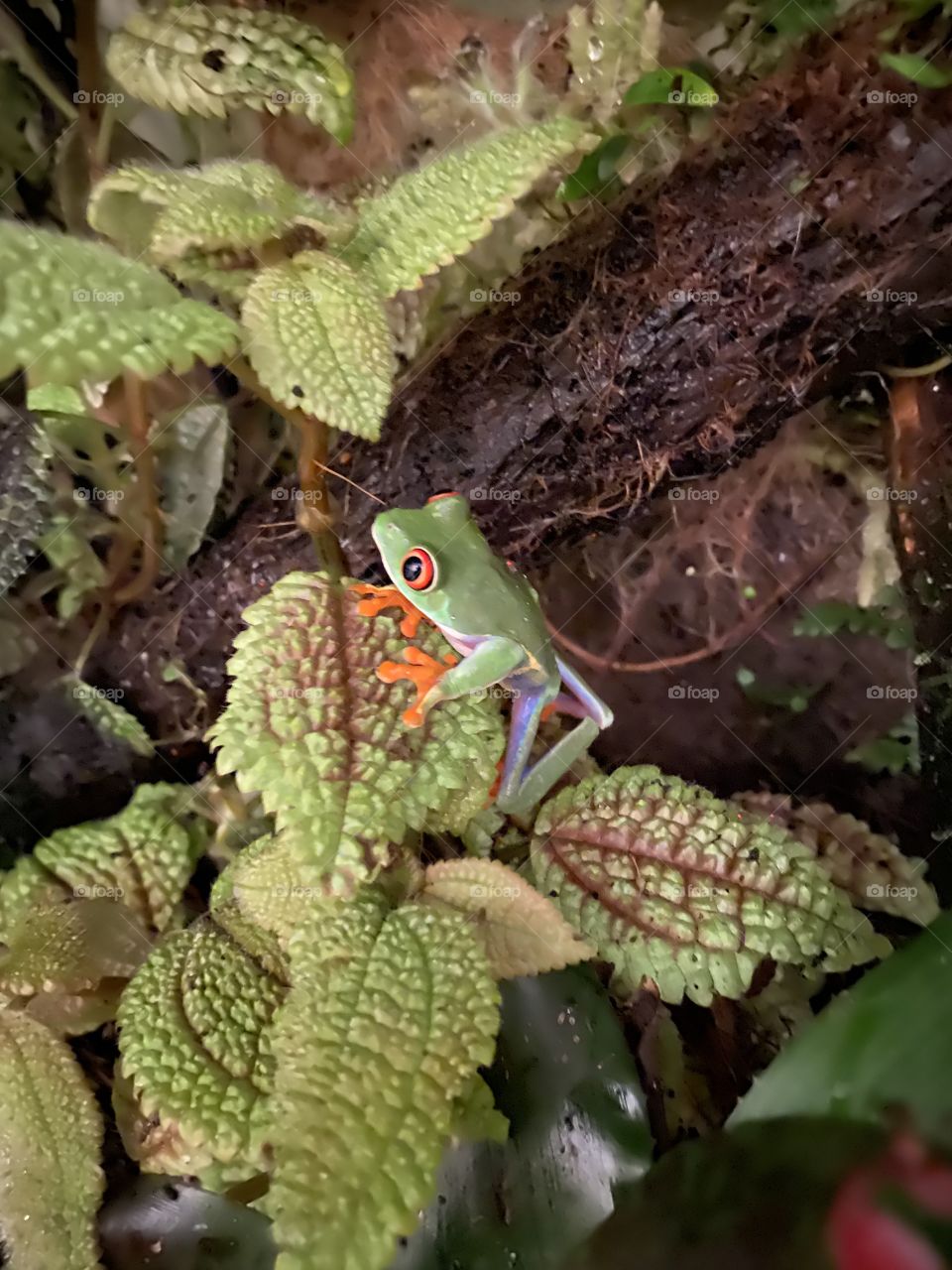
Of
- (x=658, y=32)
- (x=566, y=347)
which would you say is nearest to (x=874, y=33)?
(x=658, y=32)

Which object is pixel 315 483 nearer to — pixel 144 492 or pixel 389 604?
pixel 389 604

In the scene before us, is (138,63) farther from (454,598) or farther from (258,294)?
(454,598)

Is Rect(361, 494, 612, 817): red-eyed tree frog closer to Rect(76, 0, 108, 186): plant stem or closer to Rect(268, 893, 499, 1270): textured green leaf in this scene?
Rect(268, 893, 499, 1270): textured green leaf

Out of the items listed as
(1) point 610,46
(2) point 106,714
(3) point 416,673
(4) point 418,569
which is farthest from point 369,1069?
(1) point 610,46

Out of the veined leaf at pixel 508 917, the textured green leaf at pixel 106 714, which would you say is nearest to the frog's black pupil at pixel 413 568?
the veined leaf at pixel 508 917

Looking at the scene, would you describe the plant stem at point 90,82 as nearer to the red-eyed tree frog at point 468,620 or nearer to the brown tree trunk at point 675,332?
the brown tree trunk at point 675,332
